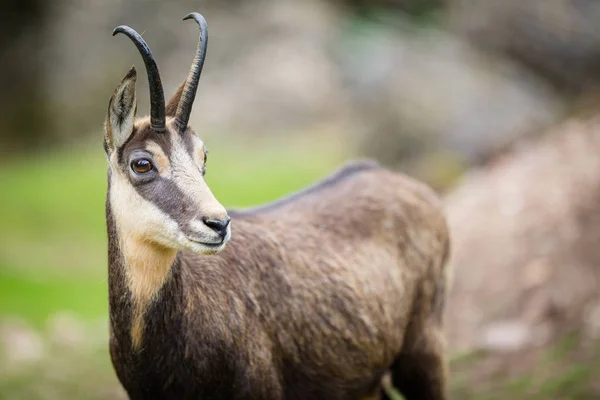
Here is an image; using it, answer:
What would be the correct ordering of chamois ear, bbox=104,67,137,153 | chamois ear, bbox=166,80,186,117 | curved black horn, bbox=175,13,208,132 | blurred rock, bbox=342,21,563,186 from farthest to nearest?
blurred rock, bbox=342,21,563,186 < chamois ear, bbox=166,80,186,117 < curved black horn, bbox=175,13,208,132 < chamois ear, bbox=104,67,137,153

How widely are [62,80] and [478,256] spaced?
43.5 ft

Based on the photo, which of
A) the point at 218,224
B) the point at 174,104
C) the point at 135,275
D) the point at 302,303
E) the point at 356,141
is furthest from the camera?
the point at 356,141

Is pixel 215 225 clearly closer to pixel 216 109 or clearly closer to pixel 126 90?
pixel 126 90

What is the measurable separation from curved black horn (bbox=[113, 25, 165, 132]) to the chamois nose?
0.67 metres

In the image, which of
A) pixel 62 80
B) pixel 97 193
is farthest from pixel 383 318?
pixel 62 80

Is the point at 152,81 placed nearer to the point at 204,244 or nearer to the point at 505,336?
the point at 204,244

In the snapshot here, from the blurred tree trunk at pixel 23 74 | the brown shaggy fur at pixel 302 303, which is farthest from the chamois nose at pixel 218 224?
the blurred tree trunk at pixel 23 74

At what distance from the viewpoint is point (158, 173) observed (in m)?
4.48

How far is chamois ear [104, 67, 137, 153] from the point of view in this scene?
4.48m

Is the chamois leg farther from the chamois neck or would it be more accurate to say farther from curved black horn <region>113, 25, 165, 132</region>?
curved black horn <region>113, 25, 165, 132</region>

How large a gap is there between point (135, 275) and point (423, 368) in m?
2.53

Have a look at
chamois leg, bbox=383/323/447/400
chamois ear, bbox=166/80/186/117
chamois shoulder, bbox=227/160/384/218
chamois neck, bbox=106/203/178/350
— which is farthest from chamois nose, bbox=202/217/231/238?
chamois leg, bbox=383/323/447/400

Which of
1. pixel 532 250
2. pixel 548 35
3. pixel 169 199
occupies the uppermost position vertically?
pixel 548 35

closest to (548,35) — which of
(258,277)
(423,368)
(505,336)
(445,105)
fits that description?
(445,105)
